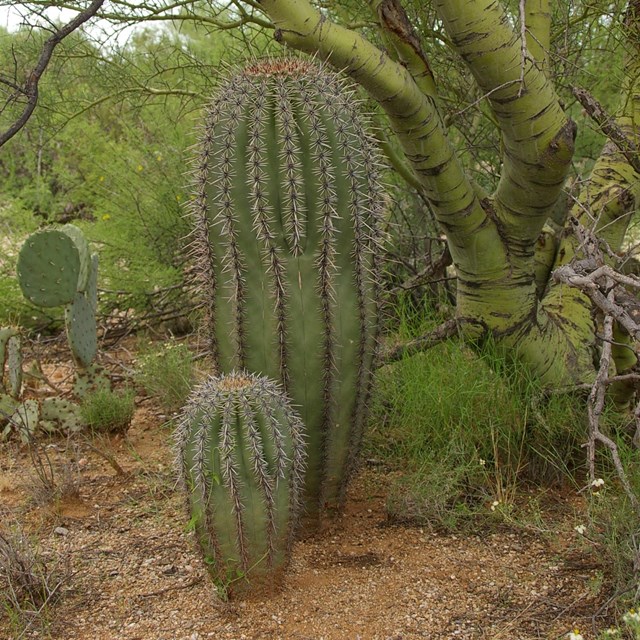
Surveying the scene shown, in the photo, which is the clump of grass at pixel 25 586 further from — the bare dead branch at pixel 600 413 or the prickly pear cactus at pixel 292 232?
the bare dead branch at pixel 600 413

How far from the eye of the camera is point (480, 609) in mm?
2881

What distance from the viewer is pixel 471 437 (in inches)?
150

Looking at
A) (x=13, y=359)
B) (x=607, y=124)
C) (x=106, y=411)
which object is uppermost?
(x=607, y=124)

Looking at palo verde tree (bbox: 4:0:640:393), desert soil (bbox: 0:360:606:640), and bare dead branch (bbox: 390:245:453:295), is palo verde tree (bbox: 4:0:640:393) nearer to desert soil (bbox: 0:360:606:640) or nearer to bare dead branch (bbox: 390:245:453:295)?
bare dead branch (bbox: 390:245:453:295)

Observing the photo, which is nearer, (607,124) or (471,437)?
(607,124)

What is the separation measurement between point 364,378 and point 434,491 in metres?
0.60

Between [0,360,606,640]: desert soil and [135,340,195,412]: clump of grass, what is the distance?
1017mm

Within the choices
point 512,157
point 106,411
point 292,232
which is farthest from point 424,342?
point 106,411

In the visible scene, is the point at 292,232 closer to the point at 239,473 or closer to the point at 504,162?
the point at 239,473

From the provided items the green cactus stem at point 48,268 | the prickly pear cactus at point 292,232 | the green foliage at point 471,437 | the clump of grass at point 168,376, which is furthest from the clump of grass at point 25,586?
the green cactus stem at point 48,268

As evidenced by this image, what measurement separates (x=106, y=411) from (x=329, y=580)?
2.05 m

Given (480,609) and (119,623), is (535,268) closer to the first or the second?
(480,609)

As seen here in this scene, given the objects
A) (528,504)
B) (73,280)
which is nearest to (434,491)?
(528,504)

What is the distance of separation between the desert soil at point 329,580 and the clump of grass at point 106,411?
793 mm
